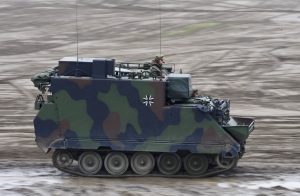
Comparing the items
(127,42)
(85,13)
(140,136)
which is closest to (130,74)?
(140,136)

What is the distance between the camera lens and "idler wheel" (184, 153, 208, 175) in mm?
15289

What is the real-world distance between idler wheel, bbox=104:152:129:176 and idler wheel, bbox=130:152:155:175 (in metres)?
0.17

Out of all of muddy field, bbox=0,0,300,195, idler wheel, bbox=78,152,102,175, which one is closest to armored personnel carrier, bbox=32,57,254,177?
idler wheel, bbox=78,152,102,175

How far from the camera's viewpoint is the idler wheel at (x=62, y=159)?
15.5m

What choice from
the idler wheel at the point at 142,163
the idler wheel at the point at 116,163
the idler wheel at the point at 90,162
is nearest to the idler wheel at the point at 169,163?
the idler wheel at the point at 142,163

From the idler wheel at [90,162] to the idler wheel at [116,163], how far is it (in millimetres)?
184

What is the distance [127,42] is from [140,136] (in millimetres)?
24474

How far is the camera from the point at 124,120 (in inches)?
601

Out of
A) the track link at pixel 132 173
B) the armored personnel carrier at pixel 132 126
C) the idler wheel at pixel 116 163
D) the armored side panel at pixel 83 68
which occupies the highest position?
the armored side panel at pixel 83 68

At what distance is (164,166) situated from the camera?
15.4m

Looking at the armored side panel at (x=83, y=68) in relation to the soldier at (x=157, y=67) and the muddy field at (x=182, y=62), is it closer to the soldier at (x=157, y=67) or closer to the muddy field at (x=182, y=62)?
the soldier at (x=157, y=67)

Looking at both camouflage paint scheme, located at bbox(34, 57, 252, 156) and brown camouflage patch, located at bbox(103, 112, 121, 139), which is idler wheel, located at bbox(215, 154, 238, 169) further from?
brown camouflage patch, located at bbox(103, 112, 121, 139)

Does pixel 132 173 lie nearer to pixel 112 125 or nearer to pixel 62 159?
pixel 112 125

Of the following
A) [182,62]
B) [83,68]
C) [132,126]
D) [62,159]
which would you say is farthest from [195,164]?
[182,62]
